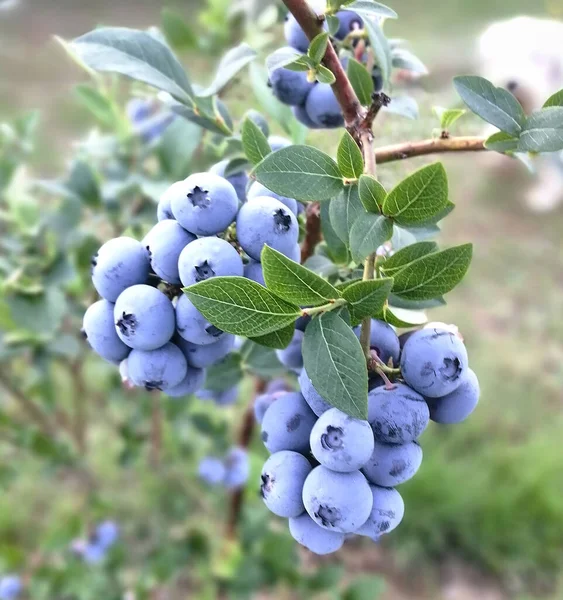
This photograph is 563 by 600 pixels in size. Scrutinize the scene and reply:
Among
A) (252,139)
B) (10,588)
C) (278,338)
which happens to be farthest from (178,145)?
(10,588)

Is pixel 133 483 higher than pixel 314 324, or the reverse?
pixel 314 324

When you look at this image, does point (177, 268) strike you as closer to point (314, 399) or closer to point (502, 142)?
point (314, 399)

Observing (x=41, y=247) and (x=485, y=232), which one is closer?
(x=41, y=247)

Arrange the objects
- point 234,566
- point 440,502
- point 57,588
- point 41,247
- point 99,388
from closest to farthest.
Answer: point 41,247 → point 234,566 → point 57,588 → point 440,502 → point 99,388

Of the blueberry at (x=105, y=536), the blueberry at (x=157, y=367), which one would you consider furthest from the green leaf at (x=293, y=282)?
the blueberry at (x=105, y=536)

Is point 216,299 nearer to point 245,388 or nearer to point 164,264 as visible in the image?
point 164,264

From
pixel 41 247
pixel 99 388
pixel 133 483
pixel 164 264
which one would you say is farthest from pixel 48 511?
pixel 164 264
